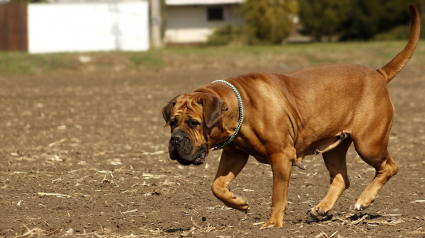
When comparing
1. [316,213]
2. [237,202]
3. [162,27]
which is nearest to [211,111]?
[237,202]

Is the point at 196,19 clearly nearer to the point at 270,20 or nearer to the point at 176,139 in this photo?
the point at 270,20

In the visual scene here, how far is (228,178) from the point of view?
670 cm

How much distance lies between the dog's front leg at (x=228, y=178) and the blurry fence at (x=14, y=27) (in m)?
26.3

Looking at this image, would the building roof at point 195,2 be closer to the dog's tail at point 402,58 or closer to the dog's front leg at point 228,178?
the dog's tail at point 402,58

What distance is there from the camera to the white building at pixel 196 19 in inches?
1785

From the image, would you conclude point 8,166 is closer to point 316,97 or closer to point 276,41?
point 316,97

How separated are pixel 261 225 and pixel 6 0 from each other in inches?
1390

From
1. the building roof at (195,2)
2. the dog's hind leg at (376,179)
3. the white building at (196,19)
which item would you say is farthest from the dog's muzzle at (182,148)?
the white building at (196,19)

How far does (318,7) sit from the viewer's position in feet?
125

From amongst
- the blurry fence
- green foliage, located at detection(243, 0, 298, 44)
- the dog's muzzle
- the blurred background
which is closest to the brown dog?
the dog's muzzle

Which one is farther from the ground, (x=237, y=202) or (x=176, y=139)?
(x=176, y=139)

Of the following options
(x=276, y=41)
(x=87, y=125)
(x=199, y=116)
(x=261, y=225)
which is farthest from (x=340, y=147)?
(x=276, y=41)

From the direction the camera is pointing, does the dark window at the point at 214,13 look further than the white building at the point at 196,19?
Yes

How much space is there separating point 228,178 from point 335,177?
1.35 metres
